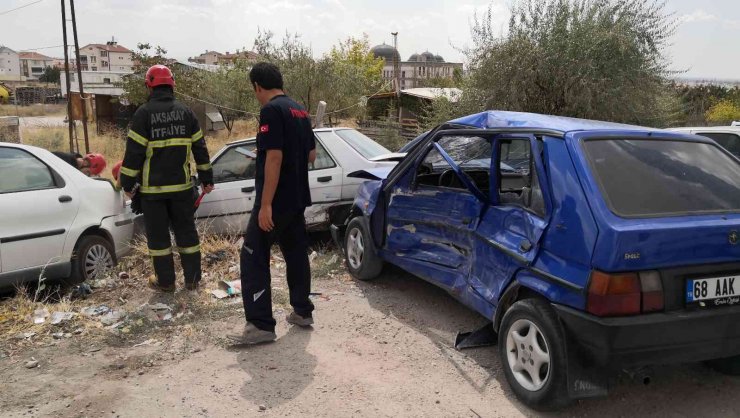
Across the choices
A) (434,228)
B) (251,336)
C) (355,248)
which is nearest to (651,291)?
(434,228)

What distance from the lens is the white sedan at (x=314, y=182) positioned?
6.38m

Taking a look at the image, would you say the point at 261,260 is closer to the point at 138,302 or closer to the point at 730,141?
the point at 138,302

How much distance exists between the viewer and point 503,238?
11.1ft

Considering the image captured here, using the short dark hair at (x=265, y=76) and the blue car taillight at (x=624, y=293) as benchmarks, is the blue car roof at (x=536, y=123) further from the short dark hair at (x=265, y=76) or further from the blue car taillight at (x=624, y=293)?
the short dark hair at (x=265, y=76)

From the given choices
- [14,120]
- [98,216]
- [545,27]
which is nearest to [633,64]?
[545,27]

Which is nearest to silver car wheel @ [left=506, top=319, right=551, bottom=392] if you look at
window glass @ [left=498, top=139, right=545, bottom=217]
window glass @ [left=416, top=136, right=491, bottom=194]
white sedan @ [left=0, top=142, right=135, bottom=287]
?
window glass @ [left=498, top=139, right=545, bottom=217]

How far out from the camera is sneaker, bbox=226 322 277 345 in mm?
3891

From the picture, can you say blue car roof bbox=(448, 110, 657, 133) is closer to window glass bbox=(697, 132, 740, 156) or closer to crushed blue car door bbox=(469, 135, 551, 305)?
crushed blue car door bbox=(469, 135, 551, 305)

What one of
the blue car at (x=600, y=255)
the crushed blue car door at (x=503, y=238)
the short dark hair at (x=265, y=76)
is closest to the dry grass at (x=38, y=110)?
the short dark hair at (x=265, y=76)

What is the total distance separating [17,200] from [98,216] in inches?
29.9

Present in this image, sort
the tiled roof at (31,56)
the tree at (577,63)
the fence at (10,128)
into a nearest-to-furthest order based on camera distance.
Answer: the tree at (577,63) → the fence at (10,128) → the tiled roof at (31,56)

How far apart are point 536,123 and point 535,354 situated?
4.61 feet

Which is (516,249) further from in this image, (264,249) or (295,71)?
(295,71)

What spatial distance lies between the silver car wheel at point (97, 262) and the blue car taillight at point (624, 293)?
4.42m
